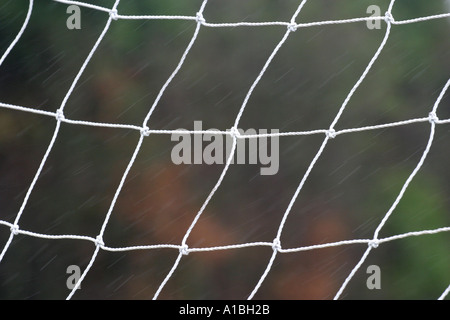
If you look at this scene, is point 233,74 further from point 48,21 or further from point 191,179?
point 48,21

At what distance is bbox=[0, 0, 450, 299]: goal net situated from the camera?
2910mm

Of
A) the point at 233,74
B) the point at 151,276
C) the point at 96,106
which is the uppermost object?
the point at 233,74

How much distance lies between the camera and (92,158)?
3066mm

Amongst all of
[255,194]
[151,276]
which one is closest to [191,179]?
[255,194]

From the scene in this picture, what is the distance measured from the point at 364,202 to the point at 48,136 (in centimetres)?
143

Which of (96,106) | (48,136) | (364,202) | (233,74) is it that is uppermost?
(233,74)

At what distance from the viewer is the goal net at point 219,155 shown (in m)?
2.91

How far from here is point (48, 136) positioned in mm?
2980

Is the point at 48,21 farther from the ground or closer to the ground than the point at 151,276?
farther from the ground

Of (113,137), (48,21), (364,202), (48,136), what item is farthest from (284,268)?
(48,21)

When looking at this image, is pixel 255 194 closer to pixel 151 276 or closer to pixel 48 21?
pixel 151 276

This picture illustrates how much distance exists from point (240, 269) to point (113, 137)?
79 centimetres

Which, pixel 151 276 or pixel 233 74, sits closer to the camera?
pixel 151 276

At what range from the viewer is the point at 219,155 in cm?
323
